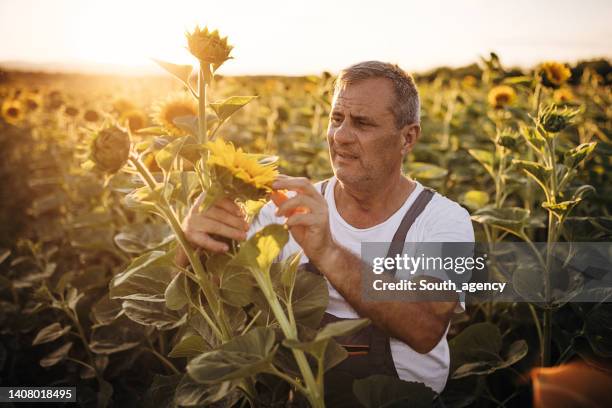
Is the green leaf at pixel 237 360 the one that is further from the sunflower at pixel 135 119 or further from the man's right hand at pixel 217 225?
the sunflower at pixel 135 119

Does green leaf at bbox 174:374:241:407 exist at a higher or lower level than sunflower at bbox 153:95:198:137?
lower

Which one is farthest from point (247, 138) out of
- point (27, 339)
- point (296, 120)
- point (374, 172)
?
point (374, 172)

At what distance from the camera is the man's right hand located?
848 millimetres

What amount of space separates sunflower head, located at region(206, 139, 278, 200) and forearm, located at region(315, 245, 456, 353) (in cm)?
30

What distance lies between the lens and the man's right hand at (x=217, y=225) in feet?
2.78

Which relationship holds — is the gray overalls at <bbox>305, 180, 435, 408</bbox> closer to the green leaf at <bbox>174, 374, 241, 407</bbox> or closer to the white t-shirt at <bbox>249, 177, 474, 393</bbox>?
the white t-shirt at <bbox>249, 177, 474, 393</bbox>

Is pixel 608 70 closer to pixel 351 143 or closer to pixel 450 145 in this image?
pixel 450 145

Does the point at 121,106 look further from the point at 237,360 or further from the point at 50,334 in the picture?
the point at 237,360

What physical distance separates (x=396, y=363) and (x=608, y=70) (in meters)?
4.06

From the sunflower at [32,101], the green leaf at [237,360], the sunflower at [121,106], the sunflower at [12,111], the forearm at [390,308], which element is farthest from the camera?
the sunflower at [32,101]

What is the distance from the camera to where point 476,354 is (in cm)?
147

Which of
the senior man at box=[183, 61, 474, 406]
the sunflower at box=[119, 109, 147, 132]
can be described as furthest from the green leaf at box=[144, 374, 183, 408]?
the sunflower at box=[119, 109, 147, 132]

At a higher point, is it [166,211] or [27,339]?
[166,211]

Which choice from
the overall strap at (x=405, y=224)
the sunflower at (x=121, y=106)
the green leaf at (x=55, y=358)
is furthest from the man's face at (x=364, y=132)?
the sunflower at (x=121, y=106)
